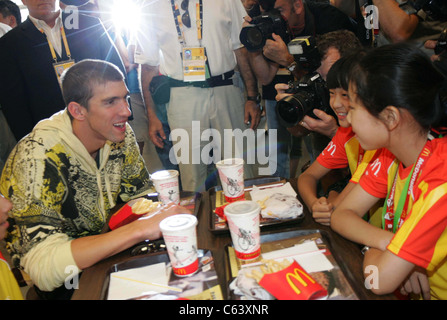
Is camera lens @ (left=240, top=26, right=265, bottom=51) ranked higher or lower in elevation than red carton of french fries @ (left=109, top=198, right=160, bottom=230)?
higher

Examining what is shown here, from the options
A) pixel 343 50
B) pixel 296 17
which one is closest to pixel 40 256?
pixel 343 50

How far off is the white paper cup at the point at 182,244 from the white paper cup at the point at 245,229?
0.11 m

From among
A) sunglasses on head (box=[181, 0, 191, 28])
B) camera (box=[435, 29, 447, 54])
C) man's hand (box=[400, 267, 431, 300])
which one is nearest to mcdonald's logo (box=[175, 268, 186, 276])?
man's hand (box=[400, 267, 431, 300])

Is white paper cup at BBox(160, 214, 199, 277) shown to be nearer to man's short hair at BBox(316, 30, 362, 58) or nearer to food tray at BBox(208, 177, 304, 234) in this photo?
food tray at BBox(208, 177, 304, 234)

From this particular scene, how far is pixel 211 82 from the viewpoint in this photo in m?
2.49

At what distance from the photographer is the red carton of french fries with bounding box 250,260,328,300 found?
2.63 ft

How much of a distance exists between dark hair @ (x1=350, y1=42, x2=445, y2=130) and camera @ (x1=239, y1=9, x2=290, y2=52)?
3.98 feet

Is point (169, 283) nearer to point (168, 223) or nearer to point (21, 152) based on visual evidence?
point (168, 223)

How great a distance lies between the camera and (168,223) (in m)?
0.98

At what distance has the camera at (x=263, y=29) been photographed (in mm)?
2152

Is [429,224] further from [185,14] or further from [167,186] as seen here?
[185,14]

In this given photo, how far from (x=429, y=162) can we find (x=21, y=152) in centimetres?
142

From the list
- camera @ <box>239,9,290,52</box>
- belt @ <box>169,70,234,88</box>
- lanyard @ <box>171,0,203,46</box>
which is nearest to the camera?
camera @ <box>239,9,290,52</box>
